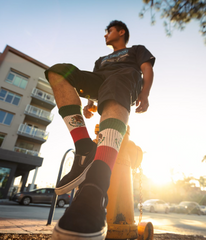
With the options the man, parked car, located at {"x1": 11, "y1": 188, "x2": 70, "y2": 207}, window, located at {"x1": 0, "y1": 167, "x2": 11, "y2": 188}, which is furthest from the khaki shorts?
window, located at {"x1": 0, "y1": 167, "x2": 11, "y2": 188}

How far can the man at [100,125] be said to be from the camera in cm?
70

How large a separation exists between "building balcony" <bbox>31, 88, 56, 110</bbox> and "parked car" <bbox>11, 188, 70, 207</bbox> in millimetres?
11353

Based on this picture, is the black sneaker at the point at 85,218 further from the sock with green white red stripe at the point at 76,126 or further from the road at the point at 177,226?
the road at the point at 177,226

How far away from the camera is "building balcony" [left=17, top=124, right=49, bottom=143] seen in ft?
58.1

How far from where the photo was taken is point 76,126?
44.5 inches

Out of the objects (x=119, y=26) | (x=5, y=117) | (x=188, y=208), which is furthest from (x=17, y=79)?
(x=188, y=208)

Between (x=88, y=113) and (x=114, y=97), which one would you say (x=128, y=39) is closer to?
(x=88, y=113)

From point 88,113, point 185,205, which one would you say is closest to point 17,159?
point 88,113

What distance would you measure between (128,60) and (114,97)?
0.70 meters

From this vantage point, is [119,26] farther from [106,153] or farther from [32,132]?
[32,132]

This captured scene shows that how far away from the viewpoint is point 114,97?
1.10 metres

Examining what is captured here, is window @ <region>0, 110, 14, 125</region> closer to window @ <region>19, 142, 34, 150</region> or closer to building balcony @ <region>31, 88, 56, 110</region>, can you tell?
window @ <region>19, 142, 34, 150</region>

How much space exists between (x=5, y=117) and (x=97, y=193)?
19985mm

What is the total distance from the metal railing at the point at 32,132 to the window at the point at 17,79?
5.10 metres
